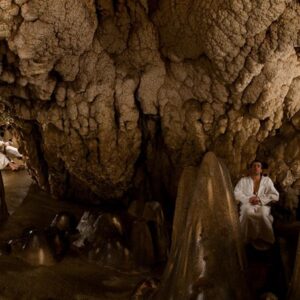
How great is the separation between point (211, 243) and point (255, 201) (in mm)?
2007

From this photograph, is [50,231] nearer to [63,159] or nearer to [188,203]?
[63,159]

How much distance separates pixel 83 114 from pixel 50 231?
168 cm

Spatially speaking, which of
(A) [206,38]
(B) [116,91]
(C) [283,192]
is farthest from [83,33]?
(C) [283,192]

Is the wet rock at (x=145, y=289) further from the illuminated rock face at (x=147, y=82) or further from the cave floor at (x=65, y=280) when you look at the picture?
the illuminated rock face at (x=147, y=82)

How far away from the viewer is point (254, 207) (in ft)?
17.2

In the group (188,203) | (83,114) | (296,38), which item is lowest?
(188,203)

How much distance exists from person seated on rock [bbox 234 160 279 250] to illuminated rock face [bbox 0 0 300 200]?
95 centimetres

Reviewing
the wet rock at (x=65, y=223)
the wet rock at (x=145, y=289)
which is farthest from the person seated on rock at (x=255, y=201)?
the wet rock at (x=65, y=223)

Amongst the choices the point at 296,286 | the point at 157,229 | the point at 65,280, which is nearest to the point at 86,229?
the point at 65,280

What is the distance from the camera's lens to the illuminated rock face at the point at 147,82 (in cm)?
477

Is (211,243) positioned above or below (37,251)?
above

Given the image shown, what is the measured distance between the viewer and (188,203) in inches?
137

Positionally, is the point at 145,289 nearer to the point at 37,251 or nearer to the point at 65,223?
the point at 37,251

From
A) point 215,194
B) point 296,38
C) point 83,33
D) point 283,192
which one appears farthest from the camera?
point 283,192
